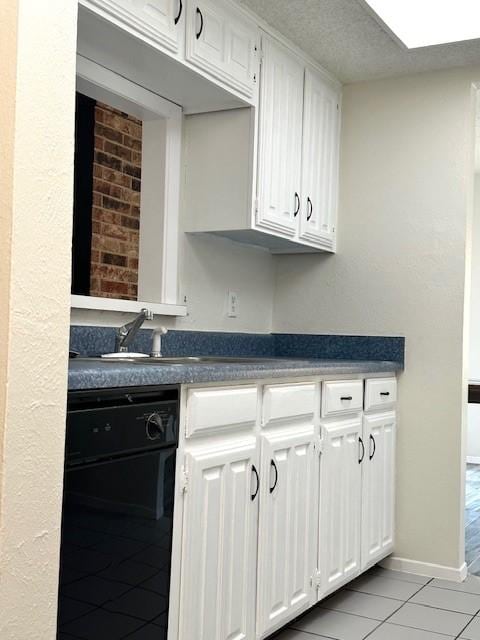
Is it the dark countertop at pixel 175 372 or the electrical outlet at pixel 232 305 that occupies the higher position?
the electrical outlet at pixel 232 305

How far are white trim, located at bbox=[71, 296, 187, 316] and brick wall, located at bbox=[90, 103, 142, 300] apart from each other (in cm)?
124

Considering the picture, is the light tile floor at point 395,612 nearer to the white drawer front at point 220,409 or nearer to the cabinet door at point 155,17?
the white drawer front at point 220,409

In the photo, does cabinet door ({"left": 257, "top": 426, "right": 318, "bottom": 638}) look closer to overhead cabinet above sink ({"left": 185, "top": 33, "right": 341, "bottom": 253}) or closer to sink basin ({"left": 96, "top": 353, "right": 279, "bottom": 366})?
sink basin ({"left": 96, "top": 353, "right": 279, "bottom": 366})

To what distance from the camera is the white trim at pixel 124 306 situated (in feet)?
8.41

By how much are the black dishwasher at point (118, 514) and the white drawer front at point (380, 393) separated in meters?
1.43

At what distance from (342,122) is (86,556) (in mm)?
2664

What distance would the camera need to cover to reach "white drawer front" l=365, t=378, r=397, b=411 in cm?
321

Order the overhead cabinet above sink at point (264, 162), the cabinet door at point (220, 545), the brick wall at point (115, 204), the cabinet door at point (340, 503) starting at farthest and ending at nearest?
the brick wall at point (115, 204) → the overhead cabinet above sink at point (264, 162) → the cabinet door at point (340, 503) → the cabinet door at point (220, 545)

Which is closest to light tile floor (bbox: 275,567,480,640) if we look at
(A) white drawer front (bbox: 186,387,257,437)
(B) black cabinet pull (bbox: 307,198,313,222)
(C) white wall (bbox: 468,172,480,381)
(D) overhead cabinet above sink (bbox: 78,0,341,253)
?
(A) white drawer front (bbox: 186,387,257,437)

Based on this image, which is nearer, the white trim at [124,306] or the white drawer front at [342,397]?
the white trim at [124,306]

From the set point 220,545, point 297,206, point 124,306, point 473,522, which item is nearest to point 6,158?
point 220,545

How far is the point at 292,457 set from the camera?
2543mm

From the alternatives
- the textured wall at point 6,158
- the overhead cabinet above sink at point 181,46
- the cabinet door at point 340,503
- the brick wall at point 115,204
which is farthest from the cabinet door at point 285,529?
the brick wall at point 115,204

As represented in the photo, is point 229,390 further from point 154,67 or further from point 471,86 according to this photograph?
point 471,86
